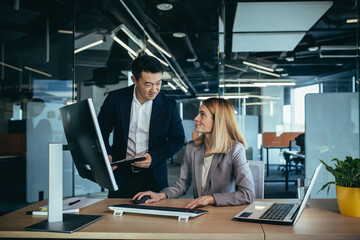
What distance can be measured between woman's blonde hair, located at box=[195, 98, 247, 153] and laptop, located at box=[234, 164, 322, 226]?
18.2 inches

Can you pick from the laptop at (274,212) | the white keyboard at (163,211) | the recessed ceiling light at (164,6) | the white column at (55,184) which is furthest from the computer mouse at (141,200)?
the recessed ceiling light at (164,6)

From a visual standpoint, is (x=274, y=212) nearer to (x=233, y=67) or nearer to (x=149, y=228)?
(x=149, y=228)

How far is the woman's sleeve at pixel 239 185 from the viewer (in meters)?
1.68

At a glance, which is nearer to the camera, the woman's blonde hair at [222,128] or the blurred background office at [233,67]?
the woman's blonde hair at [222,128]

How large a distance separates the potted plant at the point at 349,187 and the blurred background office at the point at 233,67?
7.23 ft

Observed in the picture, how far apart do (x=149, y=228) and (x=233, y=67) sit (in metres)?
3.55

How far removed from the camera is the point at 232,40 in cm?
445

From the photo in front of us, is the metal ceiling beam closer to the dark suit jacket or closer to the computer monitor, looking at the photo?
the dark suit jacket

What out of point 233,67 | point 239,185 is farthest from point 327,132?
point 239,185

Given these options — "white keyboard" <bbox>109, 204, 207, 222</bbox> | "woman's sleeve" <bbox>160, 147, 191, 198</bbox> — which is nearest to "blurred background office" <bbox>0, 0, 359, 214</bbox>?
"woman's sleeve" <bbox>160, 147, 191, 198</bbox>

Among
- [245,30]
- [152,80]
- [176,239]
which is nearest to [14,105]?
[245,30]

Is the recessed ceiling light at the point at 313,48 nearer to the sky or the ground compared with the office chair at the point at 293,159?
nearer to the sky

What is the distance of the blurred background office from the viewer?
13.4 ft

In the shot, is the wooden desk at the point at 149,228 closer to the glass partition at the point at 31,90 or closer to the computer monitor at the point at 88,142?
the computer monitor at the point at 88,142
